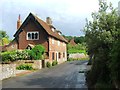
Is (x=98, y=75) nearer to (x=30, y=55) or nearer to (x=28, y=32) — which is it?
(x=30, y=55)

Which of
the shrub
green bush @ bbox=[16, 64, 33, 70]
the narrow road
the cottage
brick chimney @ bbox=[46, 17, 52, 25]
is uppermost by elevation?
brick chimney @ bbox=[46, 17, 52, 25]

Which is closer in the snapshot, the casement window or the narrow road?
the narrow road

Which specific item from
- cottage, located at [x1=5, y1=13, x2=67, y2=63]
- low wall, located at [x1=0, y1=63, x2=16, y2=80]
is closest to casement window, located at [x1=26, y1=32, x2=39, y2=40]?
cottage, located at [x1=5, y1=13, x2=67, y2=63]

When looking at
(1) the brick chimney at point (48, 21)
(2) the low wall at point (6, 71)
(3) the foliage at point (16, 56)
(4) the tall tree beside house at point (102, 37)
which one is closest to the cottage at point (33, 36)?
(3) the foliage at point (16, 56)

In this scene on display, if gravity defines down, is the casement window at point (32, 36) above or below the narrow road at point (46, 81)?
above

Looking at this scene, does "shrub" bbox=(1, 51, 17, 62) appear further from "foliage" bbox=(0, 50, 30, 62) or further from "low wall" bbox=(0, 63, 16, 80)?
"low wall" bbox=(0, 63, 16, 80)

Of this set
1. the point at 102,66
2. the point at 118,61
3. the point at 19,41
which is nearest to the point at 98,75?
the point at 102,66

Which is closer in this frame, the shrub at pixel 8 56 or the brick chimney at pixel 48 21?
the shrub at pixel 8 56

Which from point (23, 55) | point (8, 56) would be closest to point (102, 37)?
point (23, 55)

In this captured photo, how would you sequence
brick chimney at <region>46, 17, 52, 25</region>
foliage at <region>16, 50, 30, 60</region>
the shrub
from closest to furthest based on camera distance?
1. foliage at <region>16, 50, 30, 60</region>
2. the shrub
3. brick chimney at <region>46, 17, 52, 25</region>

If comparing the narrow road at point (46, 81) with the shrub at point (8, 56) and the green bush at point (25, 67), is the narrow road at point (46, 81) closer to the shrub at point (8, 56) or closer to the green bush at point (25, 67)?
the green bush at point (25, 67)

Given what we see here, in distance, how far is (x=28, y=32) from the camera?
46.2m

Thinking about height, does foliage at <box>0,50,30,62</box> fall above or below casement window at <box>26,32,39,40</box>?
below

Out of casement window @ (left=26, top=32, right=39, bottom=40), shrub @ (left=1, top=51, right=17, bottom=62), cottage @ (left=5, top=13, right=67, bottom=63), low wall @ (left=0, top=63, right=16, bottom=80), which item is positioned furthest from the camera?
casement window @ (left=26, top=32, right=39, bottom=40)
